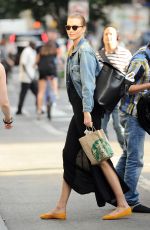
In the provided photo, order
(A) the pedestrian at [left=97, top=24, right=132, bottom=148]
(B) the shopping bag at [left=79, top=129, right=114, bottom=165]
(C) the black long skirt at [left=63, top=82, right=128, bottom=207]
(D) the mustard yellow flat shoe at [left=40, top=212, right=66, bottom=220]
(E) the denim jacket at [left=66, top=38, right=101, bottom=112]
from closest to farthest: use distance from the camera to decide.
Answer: (E) the denim jacket at [left=66, top=38, right=101, bottom=112] → (B) the shopping bag at [left=79, top=129, right=114, bottom=165] → (C) the black long skirt at [left=63, top=82, right=128, bottom=207] → (D) the mustard yellow flat shoe at [left=40, top=212, right=66, bottom=220] → (A) the pedestrian at [left=97, top=24, right=132, bottom=148]

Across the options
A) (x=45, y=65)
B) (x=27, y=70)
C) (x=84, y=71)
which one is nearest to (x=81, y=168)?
(x=84, y=71)

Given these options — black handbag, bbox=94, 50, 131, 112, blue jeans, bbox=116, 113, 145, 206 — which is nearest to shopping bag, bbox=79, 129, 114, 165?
black handbag, bbox=94, 50, 131, 112

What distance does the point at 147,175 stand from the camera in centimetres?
995

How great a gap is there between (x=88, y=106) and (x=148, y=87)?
67cm

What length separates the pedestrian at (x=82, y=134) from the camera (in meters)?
7.16

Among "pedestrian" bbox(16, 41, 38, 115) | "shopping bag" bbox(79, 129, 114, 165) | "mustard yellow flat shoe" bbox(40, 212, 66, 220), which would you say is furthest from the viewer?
"pedestrian" bbox(16, 41, 38, 115)

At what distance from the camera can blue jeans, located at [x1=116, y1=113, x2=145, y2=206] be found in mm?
7707

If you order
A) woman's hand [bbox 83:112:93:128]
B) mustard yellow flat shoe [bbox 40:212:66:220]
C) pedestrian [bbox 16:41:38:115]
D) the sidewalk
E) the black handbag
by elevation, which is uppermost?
the black handbag

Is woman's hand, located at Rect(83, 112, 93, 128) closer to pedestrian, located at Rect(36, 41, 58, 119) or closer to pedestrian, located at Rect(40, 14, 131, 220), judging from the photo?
pedestrian, located at Rect(40, 14, 131, 220)

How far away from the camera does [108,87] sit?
7.28m

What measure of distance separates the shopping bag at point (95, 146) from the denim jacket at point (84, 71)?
0.85 ft

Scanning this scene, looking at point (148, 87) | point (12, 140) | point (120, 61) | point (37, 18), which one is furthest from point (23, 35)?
point (148, 87)

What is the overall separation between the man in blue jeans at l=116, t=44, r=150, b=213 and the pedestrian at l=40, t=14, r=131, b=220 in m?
0.34

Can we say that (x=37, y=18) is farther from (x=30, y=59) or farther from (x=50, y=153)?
(x=50, y=153)
